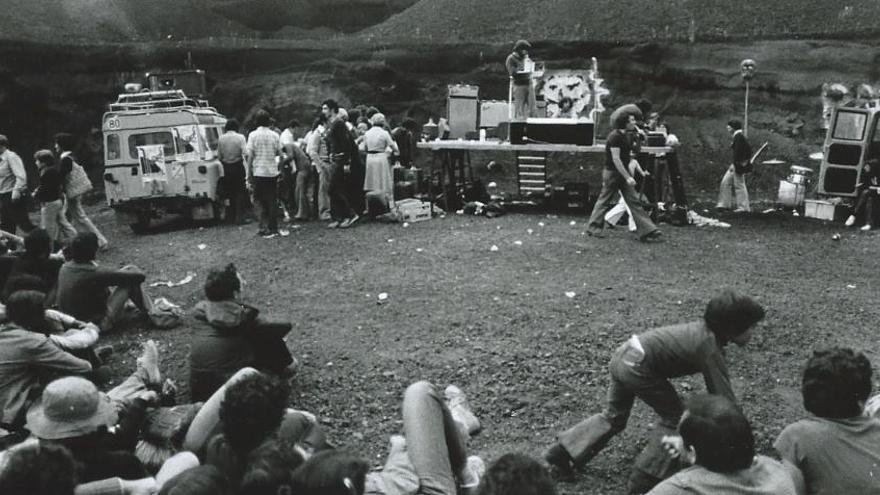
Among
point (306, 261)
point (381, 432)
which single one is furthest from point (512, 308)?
point (306, 261)

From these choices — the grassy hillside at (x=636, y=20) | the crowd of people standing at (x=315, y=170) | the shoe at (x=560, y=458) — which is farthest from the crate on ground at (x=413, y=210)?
the grassy hillside at (x=636, y=20)

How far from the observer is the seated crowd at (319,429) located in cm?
329

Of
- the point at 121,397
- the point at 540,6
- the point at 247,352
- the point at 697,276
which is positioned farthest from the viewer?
the point at 540,6

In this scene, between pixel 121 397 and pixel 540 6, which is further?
pixel 540 6

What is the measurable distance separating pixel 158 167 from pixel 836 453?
13.7 m

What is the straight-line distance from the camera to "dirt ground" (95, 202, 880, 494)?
6.35 meters

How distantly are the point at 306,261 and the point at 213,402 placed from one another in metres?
6.50

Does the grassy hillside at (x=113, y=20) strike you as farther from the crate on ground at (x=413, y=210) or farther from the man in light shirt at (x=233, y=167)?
the crate on ground at (x=413, y=210)

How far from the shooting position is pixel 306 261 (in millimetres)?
11227

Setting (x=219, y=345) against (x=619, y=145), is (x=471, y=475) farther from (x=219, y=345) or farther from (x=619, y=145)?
(x=619, y=145)

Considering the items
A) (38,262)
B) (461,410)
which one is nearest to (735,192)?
(461,410)

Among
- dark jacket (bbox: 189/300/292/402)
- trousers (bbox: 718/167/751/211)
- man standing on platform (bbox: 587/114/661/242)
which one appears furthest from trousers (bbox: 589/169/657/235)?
dark jacket (bbox: 189/300/292/402)

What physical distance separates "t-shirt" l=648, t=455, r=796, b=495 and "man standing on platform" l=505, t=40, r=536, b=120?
12.6 meters

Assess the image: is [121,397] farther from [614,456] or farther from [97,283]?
[614,456]
